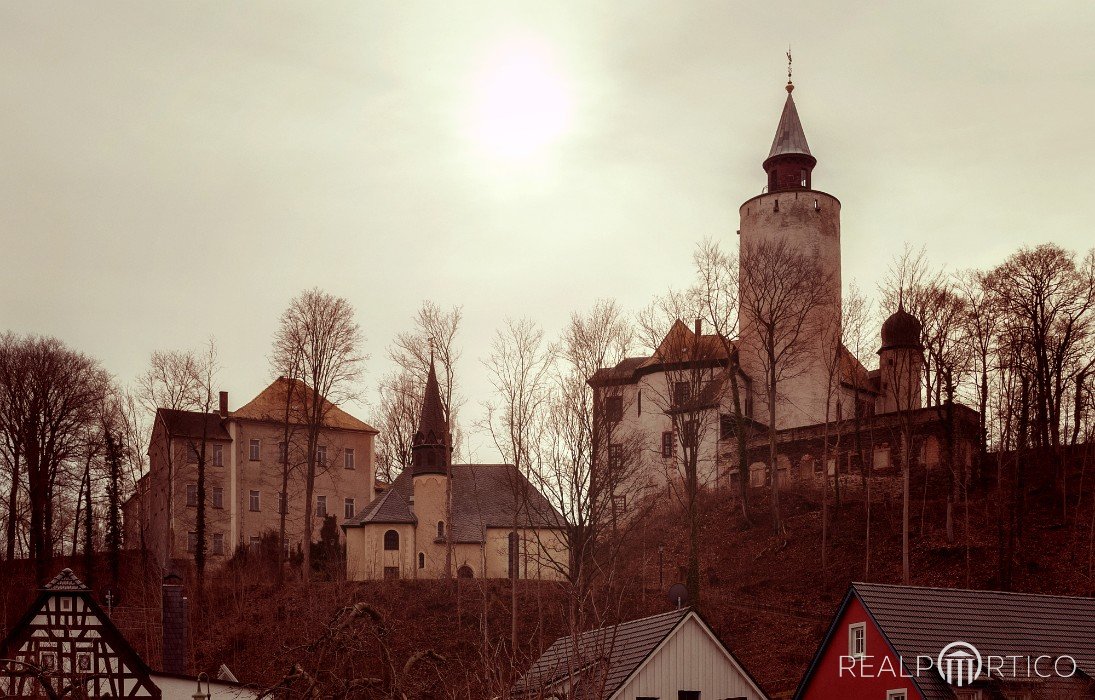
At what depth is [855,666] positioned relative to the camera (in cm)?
2961

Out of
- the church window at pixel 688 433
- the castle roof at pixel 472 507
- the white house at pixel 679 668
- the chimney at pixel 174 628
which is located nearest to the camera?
the white house at pixel 679 668

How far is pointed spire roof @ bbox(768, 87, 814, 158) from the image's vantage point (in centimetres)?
6744

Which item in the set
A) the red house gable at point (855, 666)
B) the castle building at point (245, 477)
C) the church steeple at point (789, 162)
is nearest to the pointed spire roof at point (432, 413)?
the castle building at point (245, 477)

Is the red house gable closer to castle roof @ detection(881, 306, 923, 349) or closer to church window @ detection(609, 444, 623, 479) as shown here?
church window @ detection(609, 444, 623, 479)

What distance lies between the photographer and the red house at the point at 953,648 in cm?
2745

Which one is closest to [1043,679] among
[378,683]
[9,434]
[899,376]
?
[378,683]

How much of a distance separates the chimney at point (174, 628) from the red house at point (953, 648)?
51.9ft

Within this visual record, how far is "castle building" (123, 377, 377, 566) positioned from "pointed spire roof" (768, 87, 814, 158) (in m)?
26.3

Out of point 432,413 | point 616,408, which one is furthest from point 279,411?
point 616,408

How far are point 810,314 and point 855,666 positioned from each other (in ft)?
114

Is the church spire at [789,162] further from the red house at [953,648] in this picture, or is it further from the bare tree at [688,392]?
the red house at [953,648]

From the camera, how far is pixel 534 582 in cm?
5278

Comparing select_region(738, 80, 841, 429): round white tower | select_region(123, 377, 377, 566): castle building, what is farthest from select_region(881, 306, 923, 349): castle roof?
select_region(123, 377, 377, 566): castle building

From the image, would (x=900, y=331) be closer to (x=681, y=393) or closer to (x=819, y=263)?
(x=819, y=263)
